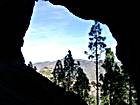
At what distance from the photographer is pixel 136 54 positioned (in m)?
25.6

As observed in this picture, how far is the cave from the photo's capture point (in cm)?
1933

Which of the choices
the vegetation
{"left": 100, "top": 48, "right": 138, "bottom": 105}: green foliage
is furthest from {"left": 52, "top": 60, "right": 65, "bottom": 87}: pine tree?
{"left": 100, "top": 48, "right": 138, "bottom": 105}: green foliage

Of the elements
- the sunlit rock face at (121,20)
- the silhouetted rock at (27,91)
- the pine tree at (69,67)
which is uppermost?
the pine tree at (69,67)

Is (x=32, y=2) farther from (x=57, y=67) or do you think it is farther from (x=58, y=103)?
(x=57, y=67)

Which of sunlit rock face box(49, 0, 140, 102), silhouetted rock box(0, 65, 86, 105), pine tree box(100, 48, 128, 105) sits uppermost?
pine tree box(100, 48, 128, 105)

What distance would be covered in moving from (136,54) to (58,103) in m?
9.14

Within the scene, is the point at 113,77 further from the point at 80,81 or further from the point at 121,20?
the point at 121,20

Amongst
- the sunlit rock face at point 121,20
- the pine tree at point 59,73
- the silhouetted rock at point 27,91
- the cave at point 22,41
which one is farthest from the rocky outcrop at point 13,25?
the pine tree at point 59,73

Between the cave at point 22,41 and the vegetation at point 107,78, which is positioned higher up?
the vegetation at point 107,78

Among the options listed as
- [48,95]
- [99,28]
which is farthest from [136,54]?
[99,28]

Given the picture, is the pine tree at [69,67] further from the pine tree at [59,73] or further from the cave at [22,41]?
the cave at [22,41]

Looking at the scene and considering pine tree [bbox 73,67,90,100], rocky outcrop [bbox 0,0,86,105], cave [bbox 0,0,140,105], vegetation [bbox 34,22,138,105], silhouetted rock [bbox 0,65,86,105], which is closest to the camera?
silhouetted rock [bbox 0,65,86,105]

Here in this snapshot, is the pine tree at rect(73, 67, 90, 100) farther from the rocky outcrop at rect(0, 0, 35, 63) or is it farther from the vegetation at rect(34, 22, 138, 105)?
the rocky outcrop at rect(0, 0, 35, 63)

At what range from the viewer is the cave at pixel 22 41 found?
63.4ft
